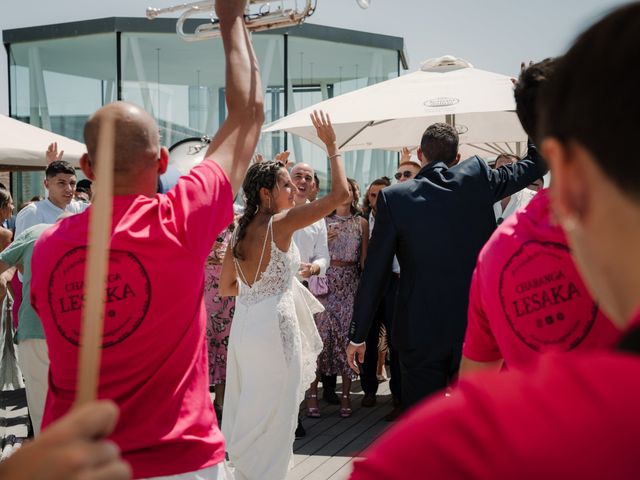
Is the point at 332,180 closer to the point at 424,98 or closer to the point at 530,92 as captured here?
the point at 424,98

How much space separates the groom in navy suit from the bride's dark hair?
1106 millimetres

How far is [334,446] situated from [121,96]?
10590mm

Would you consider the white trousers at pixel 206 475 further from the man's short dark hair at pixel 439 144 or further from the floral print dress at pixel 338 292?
the floral print dress at pixel 338 292

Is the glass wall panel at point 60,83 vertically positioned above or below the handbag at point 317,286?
above

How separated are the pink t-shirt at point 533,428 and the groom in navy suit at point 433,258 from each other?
3.75 metres

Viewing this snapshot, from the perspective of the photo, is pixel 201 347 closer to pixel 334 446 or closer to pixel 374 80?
pixel 334 446

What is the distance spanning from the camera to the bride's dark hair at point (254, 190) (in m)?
5.38

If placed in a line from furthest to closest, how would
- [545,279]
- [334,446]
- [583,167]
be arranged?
[334,446] → [545,279] → [583,167]

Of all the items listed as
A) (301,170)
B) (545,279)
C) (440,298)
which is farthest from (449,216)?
(301,170)

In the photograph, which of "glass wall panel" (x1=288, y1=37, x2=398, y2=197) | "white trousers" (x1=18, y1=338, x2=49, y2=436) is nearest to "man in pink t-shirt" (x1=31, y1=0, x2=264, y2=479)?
"white trousers" (x1=18, y1=338, x2=49, y2=436)

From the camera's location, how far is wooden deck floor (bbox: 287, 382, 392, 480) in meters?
5.94

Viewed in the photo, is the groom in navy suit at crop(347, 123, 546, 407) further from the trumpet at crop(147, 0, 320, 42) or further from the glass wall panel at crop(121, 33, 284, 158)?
the glass wall panel at crop(121, 33, 284, 158)

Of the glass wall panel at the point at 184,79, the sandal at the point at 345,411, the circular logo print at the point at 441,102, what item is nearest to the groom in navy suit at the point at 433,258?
the circular logo print at the point at 441,102

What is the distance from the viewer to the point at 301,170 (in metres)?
7.69
